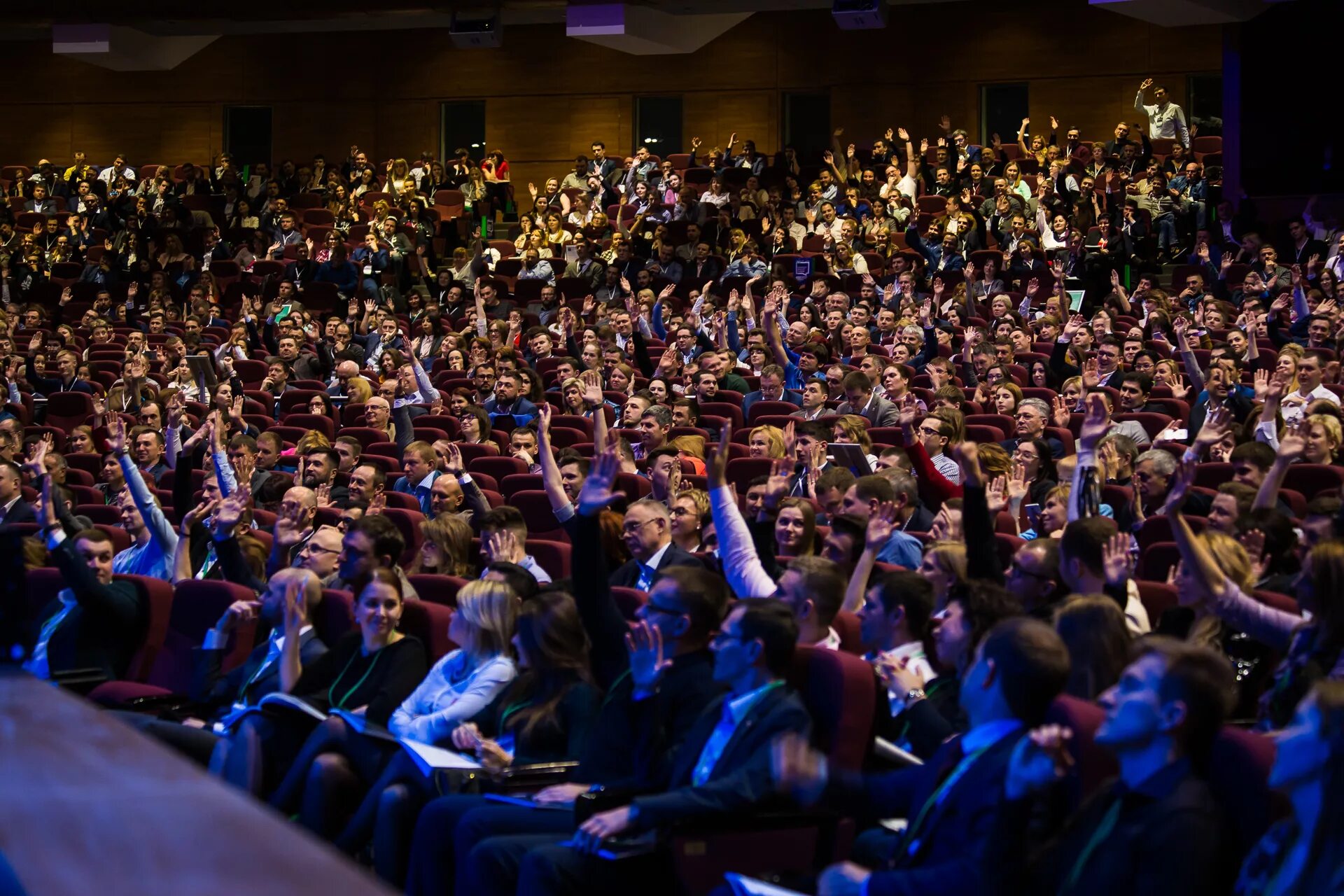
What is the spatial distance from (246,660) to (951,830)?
79.6 inches

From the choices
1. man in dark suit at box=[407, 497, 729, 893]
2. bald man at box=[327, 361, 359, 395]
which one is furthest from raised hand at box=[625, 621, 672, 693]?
bald man at box=[327, 361, 359, 395]

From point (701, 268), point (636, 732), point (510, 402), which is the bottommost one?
point (636, 732)

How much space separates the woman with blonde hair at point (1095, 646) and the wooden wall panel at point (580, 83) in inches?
437

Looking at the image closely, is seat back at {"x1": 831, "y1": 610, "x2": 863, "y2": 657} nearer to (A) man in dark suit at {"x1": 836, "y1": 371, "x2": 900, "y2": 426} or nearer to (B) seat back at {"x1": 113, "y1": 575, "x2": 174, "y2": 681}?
(B) seat back at {"x1": 113, "y1": 575, "x2": 174, "y2": 681}

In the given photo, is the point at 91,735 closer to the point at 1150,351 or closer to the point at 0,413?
the point at 1150,351

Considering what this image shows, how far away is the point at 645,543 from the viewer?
367 cm

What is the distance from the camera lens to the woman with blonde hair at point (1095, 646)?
2219 mm

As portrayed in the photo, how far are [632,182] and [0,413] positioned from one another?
18.9 ft

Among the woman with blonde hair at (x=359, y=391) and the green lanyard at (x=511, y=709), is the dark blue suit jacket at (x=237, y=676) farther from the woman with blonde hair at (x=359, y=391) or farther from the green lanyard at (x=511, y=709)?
the woman with blonde hair at (x=359, y=391)

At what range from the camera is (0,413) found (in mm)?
6977

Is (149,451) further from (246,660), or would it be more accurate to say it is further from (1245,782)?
(1245,782)

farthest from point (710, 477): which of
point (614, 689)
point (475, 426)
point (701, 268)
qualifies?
point (701, 268)

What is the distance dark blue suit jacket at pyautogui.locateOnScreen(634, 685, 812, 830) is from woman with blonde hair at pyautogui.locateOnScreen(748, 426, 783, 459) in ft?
8.08

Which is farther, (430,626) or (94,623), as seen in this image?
(94,623)
